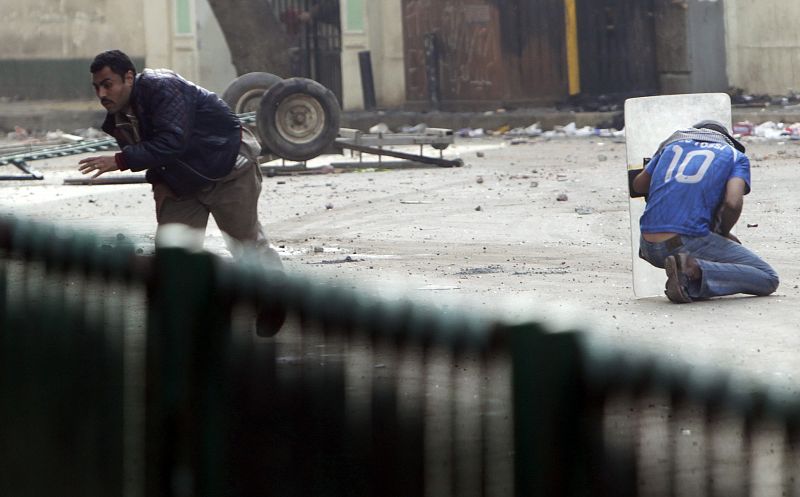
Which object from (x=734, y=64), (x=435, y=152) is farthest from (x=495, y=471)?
(x=734, y=64)

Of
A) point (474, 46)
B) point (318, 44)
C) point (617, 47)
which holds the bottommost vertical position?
point (617, 47)

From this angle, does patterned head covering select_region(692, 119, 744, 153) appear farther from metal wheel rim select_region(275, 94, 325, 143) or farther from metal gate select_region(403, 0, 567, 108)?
metal gate select_region(403, 0, 567, 108)

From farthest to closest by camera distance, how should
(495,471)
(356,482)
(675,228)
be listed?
(675,228) < (356,482) < (495,471)

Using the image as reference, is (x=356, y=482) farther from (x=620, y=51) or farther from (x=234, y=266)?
(x=620, y=51)

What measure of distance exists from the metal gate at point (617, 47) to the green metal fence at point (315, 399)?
19.9 metres

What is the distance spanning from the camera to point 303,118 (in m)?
14.8

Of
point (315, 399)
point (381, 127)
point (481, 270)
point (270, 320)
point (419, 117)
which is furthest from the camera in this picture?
point (419, 117)

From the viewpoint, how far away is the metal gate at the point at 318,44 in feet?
78.9

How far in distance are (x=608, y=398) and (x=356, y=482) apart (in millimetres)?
529

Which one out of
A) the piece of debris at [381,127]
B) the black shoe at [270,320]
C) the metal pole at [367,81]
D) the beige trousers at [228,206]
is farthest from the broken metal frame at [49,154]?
the black shoe at [270,320]

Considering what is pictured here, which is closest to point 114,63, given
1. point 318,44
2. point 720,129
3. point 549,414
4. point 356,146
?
point 720,129

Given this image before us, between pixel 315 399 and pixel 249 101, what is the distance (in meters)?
13.1

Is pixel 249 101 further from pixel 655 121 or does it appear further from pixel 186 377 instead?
pixel 186 377

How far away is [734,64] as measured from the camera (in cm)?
2203
